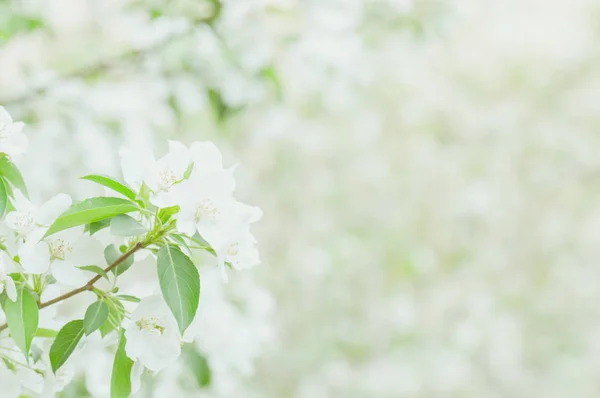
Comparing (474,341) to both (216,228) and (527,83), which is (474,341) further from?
(216,228)

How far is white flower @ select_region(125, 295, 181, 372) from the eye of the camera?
0.55 meters

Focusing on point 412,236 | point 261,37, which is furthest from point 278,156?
point 261,37

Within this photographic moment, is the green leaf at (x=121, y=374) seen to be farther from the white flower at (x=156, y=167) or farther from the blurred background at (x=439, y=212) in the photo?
the blurred background at (x=439, y=212)

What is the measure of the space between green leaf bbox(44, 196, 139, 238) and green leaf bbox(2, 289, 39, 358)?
0.20 ft

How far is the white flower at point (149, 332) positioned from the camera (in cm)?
55

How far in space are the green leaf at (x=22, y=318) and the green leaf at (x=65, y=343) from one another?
3 centimetres

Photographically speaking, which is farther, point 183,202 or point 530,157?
point 530,157

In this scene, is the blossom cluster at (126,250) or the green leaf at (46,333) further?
the green leaf at (46,333)

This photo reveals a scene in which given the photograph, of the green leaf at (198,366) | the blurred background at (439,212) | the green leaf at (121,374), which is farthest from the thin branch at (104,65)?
the blurred background at (439,212)

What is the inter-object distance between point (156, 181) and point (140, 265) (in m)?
0.11

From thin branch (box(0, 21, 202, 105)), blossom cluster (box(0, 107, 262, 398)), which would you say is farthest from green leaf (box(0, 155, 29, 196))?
thin branch (box(0, 21, 202, 105))

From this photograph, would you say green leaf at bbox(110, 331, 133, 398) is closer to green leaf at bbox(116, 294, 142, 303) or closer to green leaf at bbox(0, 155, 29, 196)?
green leaf at bbox(116, 294, 142, 303)

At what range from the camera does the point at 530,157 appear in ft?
10.5

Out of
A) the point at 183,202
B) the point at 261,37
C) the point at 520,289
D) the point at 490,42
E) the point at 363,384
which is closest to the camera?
the point at 183,202
